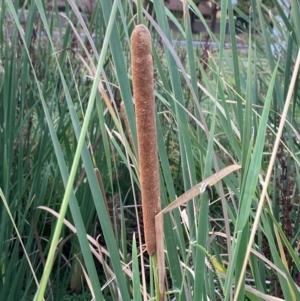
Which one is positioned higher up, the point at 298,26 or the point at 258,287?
the point at 298,26

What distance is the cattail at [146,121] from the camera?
343 millimetres

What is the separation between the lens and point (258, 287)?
64 cm

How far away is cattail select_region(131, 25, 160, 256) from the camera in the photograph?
34 centimetres

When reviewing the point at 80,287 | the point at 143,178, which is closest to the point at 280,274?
the point at 143,178

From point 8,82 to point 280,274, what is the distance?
0.62 metres

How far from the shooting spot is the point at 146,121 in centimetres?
36

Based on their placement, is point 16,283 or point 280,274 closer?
point 280,274

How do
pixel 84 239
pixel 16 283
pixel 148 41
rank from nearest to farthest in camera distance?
pixel 148 41 → pixel 84 239 → pixel 16 283

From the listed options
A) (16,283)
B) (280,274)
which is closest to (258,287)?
(280,274)

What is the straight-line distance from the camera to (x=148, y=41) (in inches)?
13.5

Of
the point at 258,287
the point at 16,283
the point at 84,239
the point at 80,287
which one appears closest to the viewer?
the point at 84,239

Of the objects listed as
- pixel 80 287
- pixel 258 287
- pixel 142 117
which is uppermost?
pixel 142 117

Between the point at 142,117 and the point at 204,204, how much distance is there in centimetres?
9

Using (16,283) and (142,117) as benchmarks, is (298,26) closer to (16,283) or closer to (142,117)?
(142,117)
